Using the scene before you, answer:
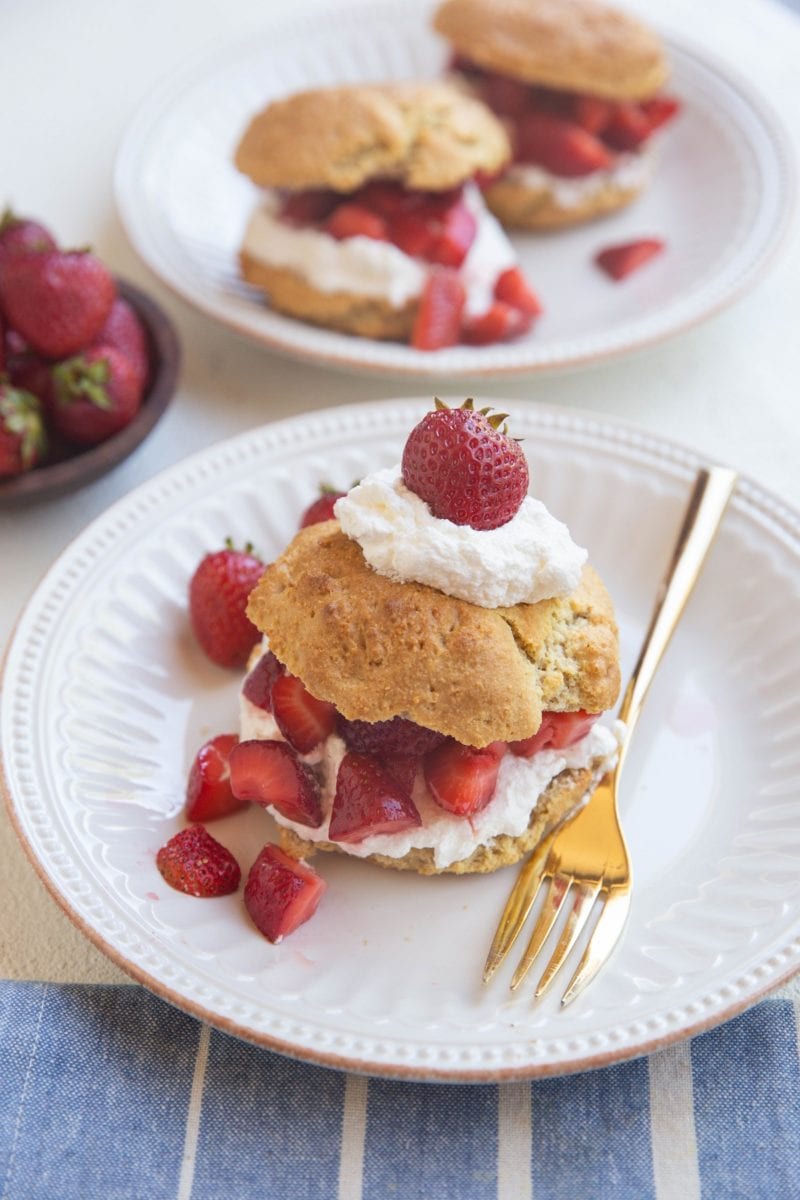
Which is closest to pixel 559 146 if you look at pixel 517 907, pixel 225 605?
pixel 225 605

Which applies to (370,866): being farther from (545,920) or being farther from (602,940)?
(602,940)

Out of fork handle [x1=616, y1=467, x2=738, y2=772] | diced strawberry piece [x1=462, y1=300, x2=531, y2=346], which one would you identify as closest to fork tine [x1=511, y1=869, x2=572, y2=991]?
fork handle [x1=616, y1=467, x2=738, y2=772]

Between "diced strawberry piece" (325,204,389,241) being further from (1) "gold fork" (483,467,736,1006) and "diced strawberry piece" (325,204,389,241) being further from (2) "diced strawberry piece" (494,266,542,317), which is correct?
(1) "gold fork" (483,467,736,1006)

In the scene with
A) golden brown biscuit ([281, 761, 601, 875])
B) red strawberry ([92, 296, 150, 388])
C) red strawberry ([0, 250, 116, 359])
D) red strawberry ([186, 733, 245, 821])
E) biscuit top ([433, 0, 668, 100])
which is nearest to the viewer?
golden brown biscuit ([281, 761, 601, 875])

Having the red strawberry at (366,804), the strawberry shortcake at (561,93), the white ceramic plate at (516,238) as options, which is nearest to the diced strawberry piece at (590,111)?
the strawberry shortcake at (561,93)

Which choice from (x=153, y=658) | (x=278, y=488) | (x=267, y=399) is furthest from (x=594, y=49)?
(x=153, y=658)
